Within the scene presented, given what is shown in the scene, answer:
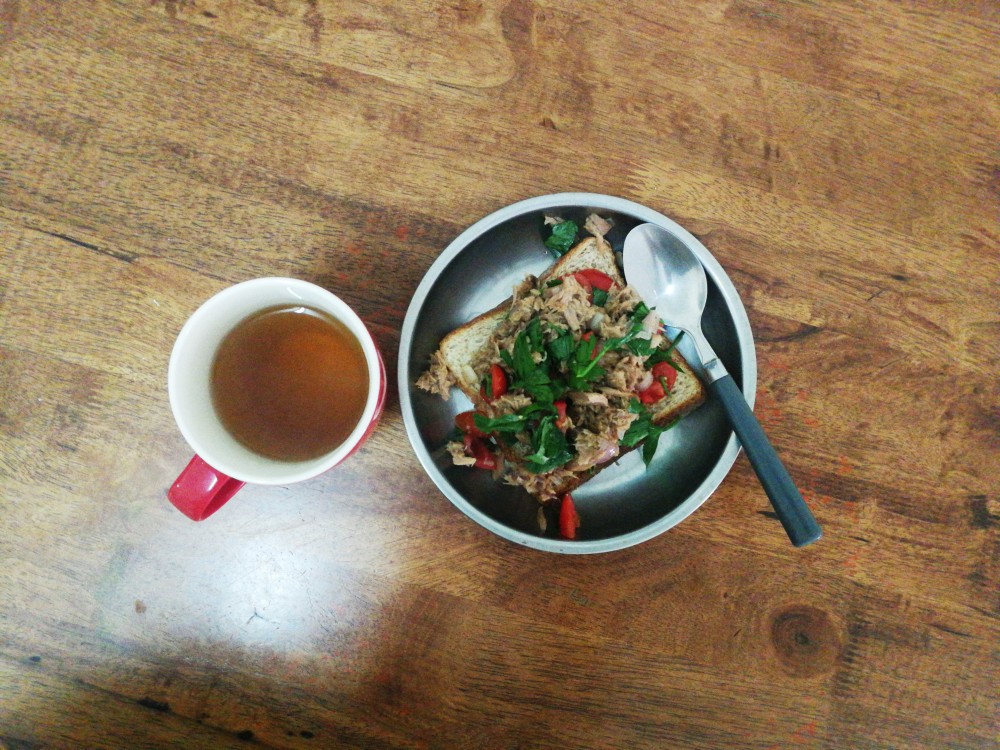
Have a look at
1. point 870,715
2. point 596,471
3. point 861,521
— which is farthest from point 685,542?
point 870,715

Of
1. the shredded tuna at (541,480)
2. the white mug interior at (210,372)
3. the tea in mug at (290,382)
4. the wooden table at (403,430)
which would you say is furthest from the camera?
the wooden table at (403,430)

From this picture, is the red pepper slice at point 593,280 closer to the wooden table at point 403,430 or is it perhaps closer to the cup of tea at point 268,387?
the wooden table at point 403,430

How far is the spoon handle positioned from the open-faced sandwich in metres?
0.12

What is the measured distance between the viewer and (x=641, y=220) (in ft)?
4.30

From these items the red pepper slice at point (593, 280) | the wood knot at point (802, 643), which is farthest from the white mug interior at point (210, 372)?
the wood knot at point (802, 643)

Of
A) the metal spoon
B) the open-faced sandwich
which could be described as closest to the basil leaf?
the open-faced sandwich

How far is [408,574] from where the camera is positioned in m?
1.40

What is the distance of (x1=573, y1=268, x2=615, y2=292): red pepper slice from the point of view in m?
1.30

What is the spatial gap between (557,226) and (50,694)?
1.53m

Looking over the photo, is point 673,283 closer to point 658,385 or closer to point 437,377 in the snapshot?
point 658,385

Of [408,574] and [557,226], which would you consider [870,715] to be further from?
[557,226]

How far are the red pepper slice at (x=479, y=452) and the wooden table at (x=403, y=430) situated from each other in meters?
0.16

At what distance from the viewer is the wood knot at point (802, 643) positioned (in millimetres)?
1406

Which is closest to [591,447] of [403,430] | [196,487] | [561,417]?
[561,417]
